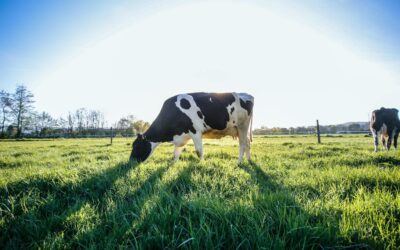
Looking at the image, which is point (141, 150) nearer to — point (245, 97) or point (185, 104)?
point (185, 104)

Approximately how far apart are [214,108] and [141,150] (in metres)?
2.80

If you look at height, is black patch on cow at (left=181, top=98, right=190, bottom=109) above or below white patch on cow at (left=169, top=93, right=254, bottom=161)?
above

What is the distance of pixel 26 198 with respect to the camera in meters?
2.84

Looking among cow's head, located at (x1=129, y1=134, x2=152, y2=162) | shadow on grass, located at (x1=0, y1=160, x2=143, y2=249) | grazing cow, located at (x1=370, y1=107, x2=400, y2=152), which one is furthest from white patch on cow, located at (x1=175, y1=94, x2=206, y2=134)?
grazing cow, located at (x1=370, y1=107, x2=400, y2=152)

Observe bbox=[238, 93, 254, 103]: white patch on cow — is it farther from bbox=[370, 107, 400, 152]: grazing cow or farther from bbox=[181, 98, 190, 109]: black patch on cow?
bbox=[370, 107, 400, 152]: grazing cow

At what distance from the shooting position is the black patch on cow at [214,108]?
7047 mm

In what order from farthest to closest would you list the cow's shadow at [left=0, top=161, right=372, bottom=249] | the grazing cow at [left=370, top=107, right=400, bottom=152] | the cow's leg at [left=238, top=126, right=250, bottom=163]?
the grazing cow at [left=370, top=107, right=400, bottom=152] → the cow's leg at [left=238, top=126, right=250, bottom=163] → the cow's shadow at [left=0, top=161, right=372, bottom=249]

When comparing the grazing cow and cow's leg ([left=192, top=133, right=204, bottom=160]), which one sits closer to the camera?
cow's leg ([left=192, top=133, right=204, bottom=160])

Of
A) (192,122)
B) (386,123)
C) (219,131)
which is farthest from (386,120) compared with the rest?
(192,122)

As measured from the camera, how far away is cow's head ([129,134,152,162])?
669 centimetres

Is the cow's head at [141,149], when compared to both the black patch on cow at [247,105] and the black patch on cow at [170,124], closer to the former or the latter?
the black patch on cow at [170,124]

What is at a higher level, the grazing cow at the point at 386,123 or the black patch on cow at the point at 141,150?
the grazing cow at the point at 386,123

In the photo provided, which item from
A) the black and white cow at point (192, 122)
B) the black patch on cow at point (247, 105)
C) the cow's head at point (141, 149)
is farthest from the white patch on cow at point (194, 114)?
the black patch on cow at point (247, 105)

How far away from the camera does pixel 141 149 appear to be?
679 centimetres
